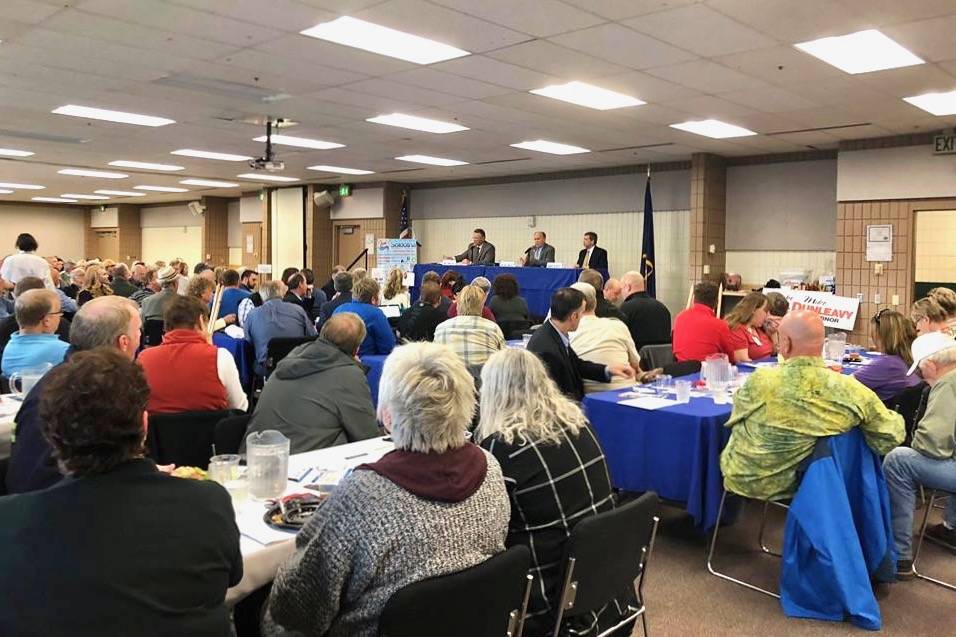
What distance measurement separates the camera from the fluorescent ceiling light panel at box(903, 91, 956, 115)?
7152mm

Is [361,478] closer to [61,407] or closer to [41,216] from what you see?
[61,407]

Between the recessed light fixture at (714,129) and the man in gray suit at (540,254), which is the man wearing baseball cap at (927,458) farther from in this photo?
the man in gray suit at (540,254)

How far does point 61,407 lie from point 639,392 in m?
3.38

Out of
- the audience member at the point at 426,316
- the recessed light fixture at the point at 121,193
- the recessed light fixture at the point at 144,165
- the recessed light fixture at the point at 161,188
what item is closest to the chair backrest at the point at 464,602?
the audience member at the point at 426,316

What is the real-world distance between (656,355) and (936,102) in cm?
429

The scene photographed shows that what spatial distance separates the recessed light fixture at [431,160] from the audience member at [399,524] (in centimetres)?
1015

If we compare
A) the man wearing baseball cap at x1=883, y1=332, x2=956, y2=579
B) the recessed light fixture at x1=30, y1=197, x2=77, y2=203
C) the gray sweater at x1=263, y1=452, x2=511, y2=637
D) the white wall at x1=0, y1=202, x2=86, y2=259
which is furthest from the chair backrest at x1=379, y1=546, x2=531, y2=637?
the white wall at x1=0, y1=202, x2=86, y2=259

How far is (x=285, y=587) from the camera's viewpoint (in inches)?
72.0

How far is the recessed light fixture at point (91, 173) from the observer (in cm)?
1421

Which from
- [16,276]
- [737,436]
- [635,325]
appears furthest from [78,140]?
[737,436]

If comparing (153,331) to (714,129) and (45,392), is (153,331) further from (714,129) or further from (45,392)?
(714,129)

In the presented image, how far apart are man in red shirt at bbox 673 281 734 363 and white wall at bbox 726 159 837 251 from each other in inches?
237

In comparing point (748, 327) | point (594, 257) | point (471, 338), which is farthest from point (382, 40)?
point (594, 257)

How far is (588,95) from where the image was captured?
7.39m
